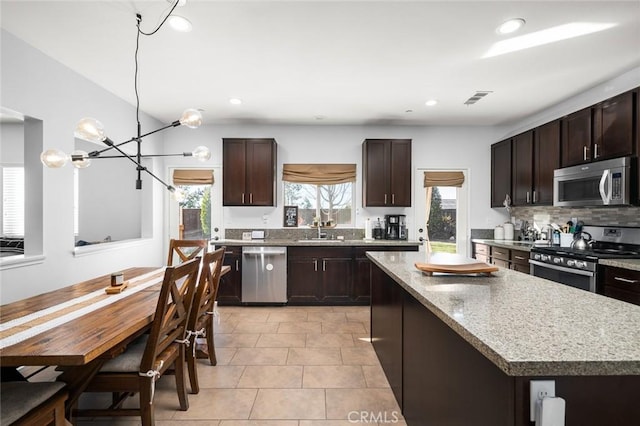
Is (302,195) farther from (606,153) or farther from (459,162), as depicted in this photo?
(606,153)

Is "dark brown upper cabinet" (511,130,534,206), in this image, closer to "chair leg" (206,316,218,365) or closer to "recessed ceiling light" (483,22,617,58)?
"recessed ceiling light" (483,22,617,58)

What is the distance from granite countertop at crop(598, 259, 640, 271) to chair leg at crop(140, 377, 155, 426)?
3527mm

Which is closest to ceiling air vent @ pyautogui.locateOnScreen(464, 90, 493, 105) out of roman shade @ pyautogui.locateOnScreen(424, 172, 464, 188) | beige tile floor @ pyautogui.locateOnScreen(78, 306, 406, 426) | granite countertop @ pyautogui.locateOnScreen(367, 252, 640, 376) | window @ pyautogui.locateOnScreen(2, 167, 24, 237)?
roman shade @ pyautogui.locateOnScreen(424, 172, 464, 188)

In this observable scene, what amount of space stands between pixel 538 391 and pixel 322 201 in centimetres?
444

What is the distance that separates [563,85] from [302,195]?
11.9ft

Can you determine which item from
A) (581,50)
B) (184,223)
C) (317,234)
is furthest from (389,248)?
(184,223)

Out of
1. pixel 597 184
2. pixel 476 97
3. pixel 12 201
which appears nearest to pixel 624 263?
pixel 597 184

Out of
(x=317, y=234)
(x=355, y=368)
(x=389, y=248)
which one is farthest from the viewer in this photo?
(x=317, y=234)

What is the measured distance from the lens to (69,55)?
2850 millimetres

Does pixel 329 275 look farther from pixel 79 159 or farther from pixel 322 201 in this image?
pixel 79 159

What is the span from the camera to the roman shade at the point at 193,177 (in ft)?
16.6

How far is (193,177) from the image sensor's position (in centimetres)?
507

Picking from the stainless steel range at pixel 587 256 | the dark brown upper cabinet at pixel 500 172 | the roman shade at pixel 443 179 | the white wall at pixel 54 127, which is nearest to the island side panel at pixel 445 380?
the stainless steel range at pixel 587 256

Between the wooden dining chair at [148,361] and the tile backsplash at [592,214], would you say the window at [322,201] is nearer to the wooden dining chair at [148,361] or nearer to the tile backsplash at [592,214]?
the tile backsplash at [592,214]
